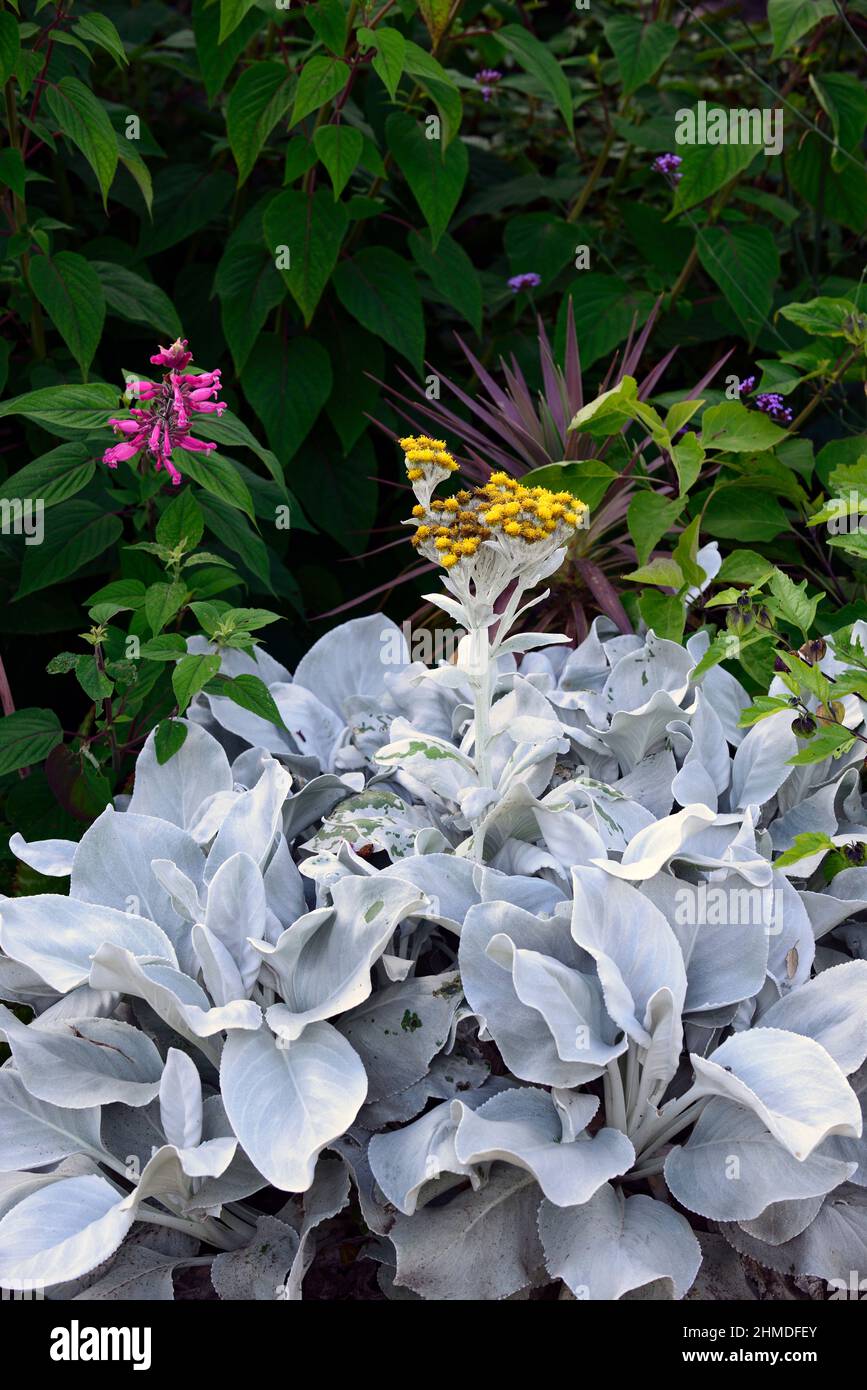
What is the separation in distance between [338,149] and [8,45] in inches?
19.1

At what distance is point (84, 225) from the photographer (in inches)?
104

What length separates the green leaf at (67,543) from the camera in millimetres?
1837

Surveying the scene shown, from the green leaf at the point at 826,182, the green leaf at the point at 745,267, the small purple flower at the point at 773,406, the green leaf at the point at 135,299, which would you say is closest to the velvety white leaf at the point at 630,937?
the small purple flower at the point at 773,406

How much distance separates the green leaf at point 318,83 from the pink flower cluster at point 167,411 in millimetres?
522

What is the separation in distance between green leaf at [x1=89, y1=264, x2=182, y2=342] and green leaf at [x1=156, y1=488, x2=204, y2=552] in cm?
41

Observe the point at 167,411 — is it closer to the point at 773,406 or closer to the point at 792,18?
the point at 773,406

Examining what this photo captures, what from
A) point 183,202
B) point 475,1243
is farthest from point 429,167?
point 475,1243

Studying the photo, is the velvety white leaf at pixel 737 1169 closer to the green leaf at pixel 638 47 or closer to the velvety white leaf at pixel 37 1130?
the velvety white leaf at pixel 37 1130

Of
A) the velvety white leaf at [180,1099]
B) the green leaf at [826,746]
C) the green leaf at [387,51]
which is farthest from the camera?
the green leaf at [387,51]

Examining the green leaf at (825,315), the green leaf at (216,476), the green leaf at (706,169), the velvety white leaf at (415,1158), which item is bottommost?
the velvety white leaf at (415,1158)

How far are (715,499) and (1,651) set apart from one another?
1.31m

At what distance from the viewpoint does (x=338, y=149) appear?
1968 millimetres

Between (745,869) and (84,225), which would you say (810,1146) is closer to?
(745,869)
